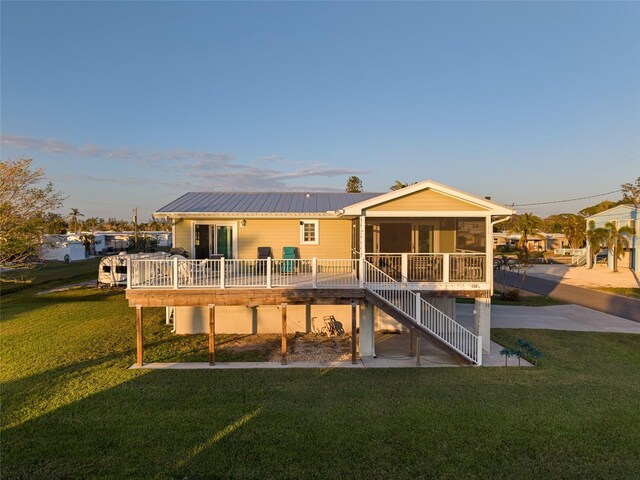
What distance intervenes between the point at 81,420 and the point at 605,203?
268ft

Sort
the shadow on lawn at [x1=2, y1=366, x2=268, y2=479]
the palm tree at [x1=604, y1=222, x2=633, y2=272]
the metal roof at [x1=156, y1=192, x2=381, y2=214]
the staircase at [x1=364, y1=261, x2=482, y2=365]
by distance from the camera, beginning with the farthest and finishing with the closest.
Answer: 1. the palm tree at [x1=604, y1=222, x2=633, y2=272]
2. the metal roof at [x1=156, y1=192, x2=381, y2=214]
3. the staircase at [x1=364, y1=261, x2=482, y2=365]
4. the shadow on lawn at [x1=2, y1=366, x2=268, y2=479]

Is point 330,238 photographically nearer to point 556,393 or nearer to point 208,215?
point 208,215

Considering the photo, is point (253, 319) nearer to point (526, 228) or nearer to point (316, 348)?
point (316, 348)

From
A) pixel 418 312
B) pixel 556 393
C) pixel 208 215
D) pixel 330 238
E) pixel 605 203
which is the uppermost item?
pixel 605 203

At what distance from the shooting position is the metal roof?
13.9 metres

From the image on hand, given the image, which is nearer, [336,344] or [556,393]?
Result: [556,393]

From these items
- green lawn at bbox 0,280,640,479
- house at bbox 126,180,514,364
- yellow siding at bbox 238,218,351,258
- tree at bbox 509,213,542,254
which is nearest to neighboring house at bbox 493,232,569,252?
tree at bbox 509,213,542,254

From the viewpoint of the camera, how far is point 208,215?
44.8ft

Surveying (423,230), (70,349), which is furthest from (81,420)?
(423,230)

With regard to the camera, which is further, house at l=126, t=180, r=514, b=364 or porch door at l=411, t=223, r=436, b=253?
porch door at l=411, t=223, r=436, b=253

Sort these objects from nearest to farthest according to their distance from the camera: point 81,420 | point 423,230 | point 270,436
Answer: point 270,436, point 81,420, point 423,230

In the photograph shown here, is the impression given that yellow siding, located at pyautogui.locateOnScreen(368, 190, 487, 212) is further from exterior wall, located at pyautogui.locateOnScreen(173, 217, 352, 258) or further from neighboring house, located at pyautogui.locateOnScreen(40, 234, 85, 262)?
neighboring house, located at pyautogui.locateOnScreen(40, 234, 85, 262)

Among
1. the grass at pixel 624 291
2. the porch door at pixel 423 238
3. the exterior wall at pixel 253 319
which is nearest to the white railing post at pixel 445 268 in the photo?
the porch door at pixel 423 238

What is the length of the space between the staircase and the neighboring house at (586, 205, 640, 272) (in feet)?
103
